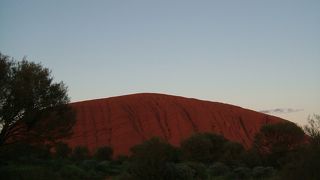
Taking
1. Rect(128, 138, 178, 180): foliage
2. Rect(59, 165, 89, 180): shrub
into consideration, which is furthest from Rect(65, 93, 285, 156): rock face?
Rect(128, 138, 178, 180): foliage

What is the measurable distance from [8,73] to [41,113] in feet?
9.94

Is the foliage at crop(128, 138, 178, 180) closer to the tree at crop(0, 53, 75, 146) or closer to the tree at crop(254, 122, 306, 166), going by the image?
the tree at crop(0, 53, 75, 146)

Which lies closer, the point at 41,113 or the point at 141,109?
the point at 41,113

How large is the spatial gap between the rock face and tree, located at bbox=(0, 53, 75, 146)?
3376cm

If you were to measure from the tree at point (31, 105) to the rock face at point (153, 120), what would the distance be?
33756 mm

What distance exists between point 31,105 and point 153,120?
167 feet

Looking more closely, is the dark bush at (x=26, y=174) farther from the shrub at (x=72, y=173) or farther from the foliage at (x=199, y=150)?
the foliage at (x=199, y=150)

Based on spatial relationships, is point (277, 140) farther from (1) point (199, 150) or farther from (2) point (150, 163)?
(2) point (150, 163)

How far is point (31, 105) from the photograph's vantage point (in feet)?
92.0

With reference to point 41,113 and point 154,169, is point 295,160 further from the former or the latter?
point 41,113

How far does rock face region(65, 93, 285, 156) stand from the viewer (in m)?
71.2

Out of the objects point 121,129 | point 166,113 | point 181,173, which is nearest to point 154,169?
point 181,173

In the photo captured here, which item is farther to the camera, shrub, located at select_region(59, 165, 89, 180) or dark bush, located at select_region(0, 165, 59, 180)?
shrub, located at select_region(59, 165, 89, 180)

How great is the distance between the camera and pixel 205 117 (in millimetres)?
83188
